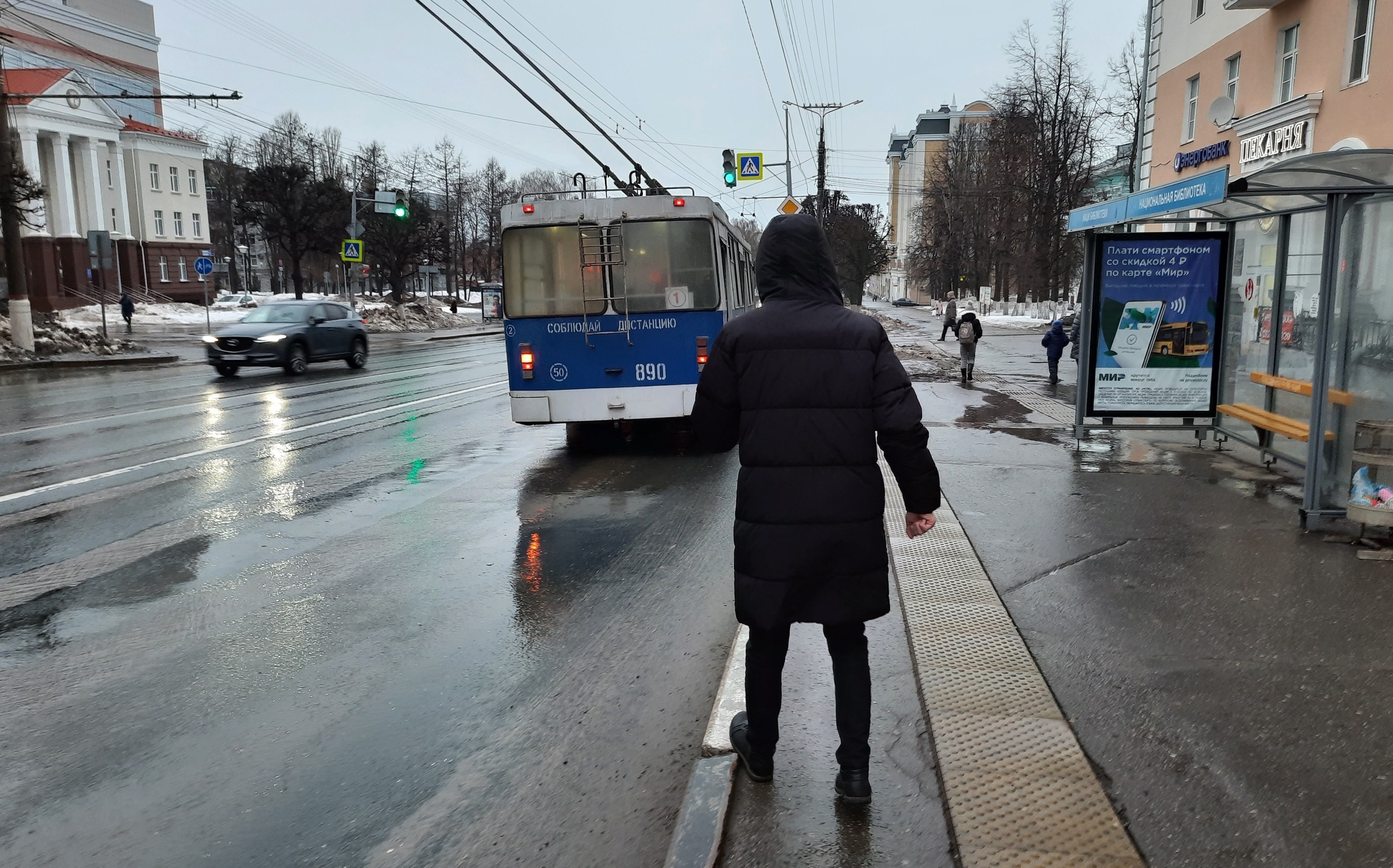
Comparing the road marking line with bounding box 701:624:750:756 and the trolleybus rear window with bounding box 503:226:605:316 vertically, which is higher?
the trolleybus rear window with bounding box 503:226:605:316

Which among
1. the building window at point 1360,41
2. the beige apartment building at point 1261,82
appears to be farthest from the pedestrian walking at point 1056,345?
the building window at point 1360,41

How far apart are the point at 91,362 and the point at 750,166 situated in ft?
60.2

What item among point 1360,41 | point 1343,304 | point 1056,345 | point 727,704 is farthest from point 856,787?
point 1360,41

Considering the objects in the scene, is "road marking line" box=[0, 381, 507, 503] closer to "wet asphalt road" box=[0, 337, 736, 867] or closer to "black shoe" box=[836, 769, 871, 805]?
"wet asphalt road" box=[0, 337, 736, 867]

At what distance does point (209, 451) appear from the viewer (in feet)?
37.2

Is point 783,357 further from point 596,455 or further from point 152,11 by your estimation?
point 152,11

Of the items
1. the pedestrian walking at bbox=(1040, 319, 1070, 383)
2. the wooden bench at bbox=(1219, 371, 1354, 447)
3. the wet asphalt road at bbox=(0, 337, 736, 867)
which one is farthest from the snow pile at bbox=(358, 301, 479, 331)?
the wooden bench at bbox=(1219, 371, 1354, 447)

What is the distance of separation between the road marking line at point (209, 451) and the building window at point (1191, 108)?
20108mm

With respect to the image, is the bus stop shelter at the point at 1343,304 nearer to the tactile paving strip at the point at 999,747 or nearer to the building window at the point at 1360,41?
the tactile paving strip at the point at 999,747

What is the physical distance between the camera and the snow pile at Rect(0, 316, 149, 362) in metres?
25.8

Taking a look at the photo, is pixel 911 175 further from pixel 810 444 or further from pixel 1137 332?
pixel 810 444

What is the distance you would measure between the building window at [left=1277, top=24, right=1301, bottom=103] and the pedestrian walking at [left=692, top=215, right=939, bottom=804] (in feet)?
71.3

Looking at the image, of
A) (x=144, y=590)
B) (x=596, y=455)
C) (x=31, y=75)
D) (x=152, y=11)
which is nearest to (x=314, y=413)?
(x=596, y=455)

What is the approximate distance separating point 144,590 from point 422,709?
9.26ft
